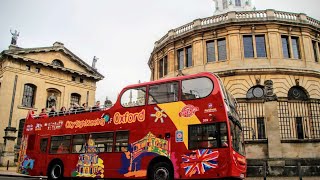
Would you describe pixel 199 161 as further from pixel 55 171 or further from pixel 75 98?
pixel 75 98

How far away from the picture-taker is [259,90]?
23.4 m

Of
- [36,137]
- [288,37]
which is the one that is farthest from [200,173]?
[288,37]

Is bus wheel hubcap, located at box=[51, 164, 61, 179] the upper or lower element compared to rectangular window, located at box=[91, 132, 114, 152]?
lower

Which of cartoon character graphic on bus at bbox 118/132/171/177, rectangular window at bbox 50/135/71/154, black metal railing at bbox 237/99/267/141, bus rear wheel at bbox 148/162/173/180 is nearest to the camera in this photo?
bus rear wheel at bbox 148/162/173/180

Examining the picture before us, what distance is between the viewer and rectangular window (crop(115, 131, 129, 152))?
10.8m

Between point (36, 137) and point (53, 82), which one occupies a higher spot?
point (53, 82)

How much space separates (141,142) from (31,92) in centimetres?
2976

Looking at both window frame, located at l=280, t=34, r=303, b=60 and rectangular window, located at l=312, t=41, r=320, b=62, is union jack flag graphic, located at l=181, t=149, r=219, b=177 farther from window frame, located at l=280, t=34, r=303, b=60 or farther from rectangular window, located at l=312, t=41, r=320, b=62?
rectangular window, located at l=312, t=41, r=320, b=62

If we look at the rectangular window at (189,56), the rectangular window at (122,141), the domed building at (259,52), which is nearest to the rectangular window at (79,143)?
the rectangular window at (122,141)

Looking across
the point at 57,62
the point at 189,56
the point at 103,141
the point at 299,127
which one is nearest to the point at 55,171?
the point at 103,141

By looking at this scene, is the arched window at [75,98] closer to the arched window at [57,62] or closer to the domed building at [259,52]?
A: the arched window at [57,62]

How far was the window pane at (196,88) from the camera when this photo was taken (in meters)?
9.59

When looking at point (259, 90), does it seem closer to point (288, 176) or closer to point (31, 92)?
point (288, 176)

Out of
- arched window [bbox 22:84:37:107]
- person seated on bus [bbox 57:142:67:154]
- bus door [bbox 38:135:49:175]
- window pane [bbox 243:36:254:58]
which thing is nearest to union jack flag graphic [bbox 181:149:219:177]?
person seated on bus [bbox 57:142:67:154]
